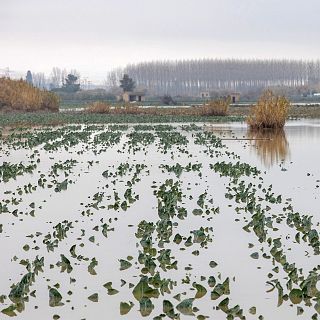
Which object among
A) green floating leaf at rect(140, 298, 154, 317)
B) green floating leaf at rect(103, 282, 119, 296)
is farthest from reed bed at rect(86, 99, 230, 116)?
green floating leaf at rect(140, 298, 154, 317)

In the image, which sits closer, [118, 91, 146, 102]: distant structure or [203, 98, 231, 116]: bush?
[203, 98, 231, 116]: bush

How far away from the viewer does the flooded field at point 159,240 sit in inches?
284

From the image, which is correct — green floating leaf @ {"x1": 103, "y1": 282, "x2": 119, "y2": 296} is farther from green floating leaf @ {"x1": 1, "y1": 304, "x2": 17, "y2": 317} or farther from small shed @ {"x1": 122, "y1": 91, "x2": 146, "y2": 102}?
small shed @ {"x1": 122, "y1": 91, "x2": 146, "y2": 102}

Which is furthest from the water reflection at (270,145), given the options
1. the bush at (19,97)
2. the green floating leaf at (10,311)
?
the bush at (19,97)

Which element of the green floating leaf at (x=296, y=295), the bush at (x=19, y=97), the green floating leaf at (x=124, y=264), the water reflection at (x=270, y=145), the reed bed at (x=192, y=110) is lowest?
the green floating leaf at (x=296, y=295)

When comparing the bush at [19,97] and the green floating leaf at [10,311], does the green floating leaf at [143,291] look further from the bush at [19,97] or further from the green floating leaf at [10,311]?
the bush at [19,97]

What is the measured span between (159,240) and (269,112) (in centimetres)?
2746

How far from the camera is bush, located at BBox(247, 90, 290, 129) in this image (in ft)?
116

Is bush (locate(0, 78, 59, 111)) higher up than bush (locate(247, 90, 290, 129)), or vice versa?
bush (locate(0, 78, 59, 111))

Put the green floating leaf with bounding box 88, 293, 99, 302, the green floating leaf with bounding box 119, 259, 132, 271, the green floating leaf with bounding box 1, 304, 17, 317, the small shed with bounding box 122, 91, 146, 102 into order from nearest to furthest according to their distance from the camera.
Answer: the green floating leaf with bounding box 1, 304, 17, 317 → the green floating leaf with bounding box 88, 293, 99, 302 → the green floating leaf with bounding box 119, 259, 132, 271 → the small shed with bounding box 122, 91, 146, 102

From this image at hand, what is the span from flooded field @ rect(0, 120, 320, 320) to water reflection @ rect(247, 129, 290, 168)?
56.7 inches

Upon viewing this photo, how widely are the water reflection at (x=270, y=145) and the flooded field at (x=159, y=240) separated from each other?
1.44 m

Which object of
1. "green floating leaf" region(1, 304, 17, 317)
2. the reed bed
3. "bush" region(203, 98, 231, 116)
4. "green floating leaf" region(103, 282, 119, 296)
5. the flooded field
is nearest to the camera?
"green floating leaf" region(1, 304, 17, 317)

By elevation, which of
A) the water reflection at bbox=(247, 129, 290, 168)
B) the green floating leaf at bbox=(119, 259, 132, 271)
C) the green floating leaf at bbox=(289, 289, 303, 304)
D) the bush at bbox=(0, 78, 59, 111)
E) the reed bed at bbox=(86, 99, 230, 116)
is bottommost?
the green floating leaf at bbox=(289, 289, 303, 304)
